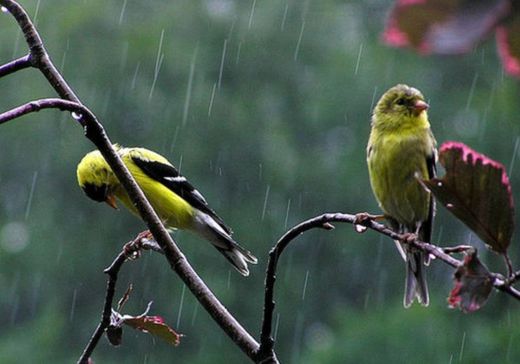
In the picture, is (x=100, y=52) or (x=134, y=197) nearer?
(x=134, y=197)

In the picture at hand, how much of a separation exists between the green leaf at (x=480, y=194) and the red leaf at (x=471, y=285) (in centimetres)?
3

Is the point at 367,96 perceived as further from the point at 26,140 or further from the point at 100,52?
the point at 26,140

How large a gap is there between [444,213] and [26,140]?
7562 millimetres

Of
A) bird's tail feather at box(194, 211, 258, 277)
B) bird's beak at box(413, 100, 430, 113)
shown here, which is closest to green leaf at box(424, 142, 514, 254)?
bird's beak at box(413, 100, 430, 113)

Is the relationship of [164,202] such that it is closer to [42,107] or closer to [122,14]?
[42,107]

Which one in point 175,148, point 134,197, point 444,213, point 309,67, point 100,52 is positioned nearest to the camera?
point 134,197

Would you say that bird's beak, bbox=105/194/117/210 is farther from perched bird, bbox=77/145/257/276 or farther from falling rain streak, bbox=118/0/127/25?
falling rain streak, bbox=118/0/127/25

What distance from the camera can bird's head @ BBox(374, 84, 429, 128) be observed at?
8.92 ft

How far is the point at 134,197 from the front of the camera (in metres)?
1.04

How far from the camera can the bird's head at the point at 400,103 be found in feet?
8.92

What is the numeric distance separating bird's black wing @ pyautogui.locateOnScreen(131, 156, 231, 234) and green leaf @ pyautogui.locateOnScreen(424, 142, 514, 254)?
3.44 metres

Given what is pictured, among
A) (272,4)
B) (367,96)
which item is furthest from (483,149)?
(272,4)

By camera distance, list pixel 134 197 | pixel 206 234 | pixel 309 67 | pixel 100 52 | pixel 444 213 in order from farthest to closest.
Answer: pixel 309 67
pixel 100 52
pixel 444 213
pixel 206 234
pixel 134 197

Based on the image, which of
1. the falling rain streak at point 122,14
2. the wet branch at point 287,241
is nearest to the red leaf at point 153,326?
the wet branch at point 287,241
